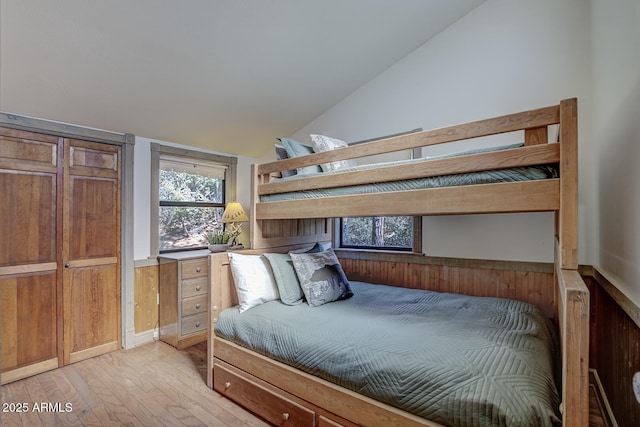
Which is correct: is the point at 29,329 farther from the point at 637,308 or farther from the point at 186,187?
the point at 637,308

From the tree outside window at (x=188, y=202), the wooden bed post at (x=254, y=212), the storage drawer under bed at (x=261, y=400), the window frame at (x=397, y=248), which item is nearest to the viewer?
the storage drawer under bed at (x=261, y=400)

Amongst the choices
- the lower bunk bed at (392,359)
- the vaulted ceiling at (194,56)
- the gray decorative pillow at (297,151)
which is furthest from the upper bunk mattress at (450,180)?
the vaulted ceiling at (194,56)

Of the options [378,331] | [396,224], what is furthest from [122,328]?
[396,224]

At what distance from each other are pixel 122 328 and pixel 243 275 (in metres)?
1.59

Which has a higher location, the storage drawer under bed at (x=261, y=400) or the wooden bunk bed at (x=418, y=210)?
the wooden bunk bed at (x=418, y=210)

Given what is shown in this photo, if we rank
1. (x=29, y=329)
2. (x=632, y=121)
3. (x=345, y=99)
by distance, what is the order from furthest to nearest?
1. (x=345, y=99)
2. (x=29, y=329)
3. (x=632, y=121)

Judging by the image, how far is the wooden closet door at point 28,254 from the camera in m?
2.39

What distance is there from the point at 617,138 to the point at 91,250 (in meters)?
3.83

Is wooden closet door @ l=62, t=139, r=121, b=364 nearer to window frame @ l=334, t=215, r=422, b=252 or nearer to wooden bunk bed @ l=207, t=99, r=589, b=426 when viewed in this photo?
wooden bunk bed @ l=207, t=99, r=589, b=426

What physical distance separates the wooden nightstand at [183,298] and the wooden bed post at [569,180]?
8.68 feet

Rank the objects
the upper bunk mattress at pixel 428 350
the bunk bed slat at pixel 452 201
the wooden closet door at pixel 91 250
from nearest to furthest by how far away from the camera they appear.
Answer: the upper bunk mattress at pixel 428 350 < the bunk bed slat at pixel 452 201 < the wooden closet door at pixel 91 250

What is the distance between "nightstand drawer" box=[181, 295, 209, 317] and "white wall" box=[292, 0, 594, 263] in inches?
86.6

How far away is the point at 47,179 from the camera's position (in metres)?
2.58

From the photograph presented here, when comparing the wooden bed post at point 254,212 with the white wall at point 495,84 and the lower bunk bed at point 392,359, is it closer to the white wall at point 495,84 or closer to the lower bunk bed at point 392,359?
the lower bunk bed at point 392,359
